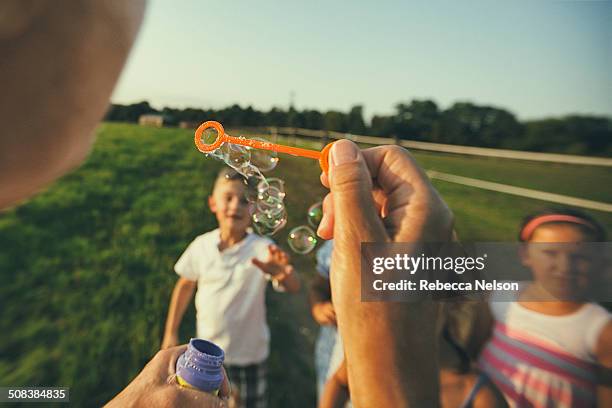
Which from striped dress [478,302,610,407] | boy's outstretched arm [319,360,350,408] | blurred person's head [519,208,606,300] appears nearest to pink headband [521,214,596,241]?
blurred person's head [519,208,606,300]

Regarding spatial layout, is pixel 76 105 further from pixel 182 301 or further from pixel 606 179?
pixel 606 179

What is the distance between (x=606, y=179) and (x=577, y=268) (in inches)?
470

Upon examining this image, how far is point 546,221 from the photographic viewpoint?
211cm

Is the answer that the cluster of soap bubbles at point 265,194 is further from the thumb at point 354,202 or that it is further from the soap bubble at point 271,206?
the thumb at point 354,202

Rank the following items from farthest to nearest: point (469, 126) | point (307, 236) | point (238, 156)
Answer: point (469, 126) < point (307, 236) < point (238, 156)

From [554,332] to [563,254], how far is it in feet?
1.28

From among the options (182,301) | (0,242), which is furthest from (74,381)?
(0,242)

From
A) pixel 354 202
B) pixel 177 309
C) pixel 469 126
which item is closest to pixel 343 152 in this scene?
pixel 354 202

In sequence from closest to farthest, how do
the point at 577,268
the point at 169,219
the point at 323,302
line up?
1. the point at 577,268
2. the point at 323,302
3. the point at 169,219

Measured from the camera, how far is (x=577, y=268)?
194 cm

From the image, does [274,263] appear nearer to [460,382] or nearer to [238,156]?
[238,156]

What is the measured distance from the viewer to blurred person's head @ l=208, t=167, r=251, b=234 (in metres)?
2.76

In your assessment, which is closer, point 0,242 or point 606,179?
point 0,242

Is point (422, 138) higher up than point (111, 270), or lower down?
higher up
